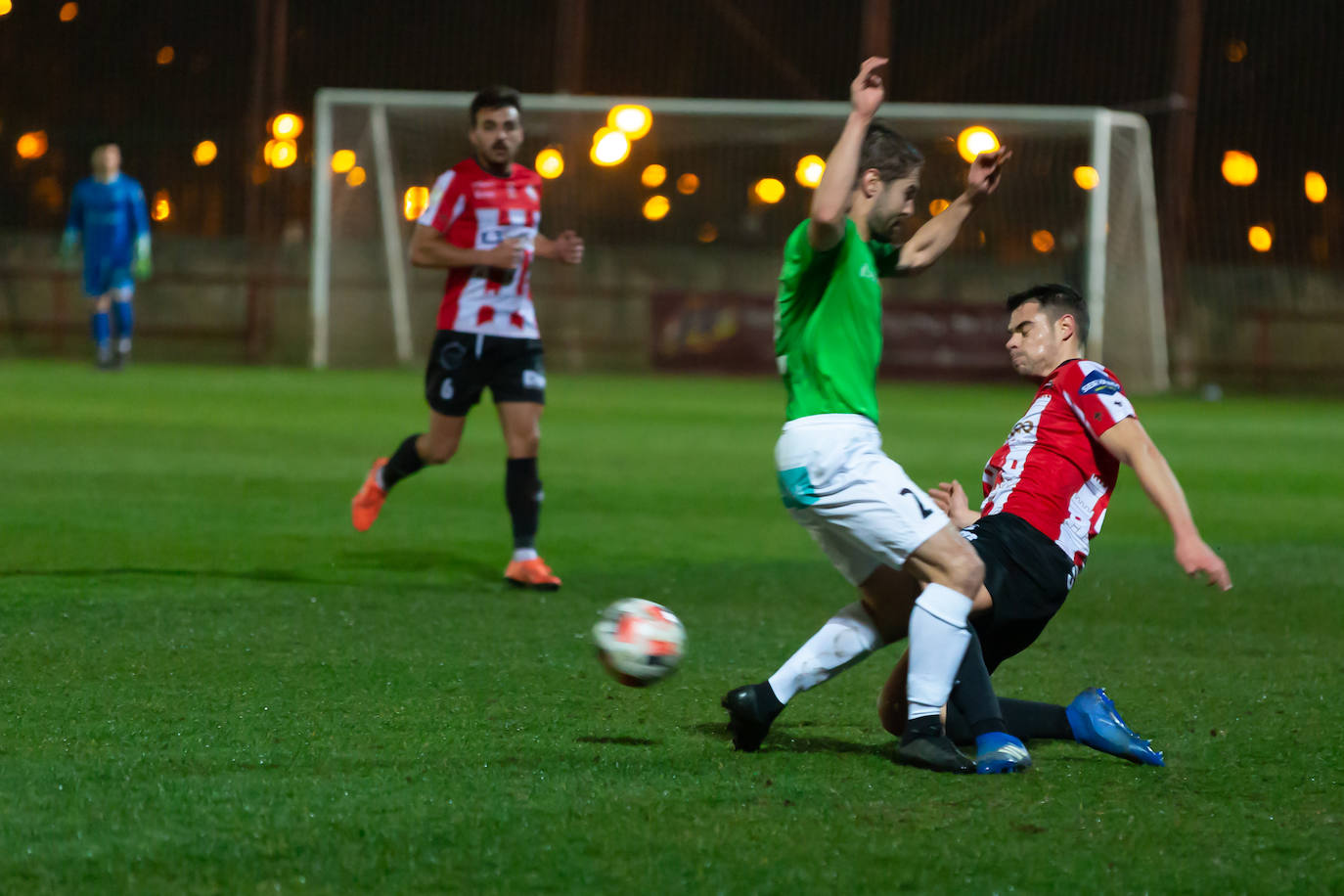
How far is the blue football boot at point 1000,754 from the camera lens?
149 inches

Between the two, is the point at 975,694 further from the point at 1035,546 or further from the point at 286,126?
the point at 286,126

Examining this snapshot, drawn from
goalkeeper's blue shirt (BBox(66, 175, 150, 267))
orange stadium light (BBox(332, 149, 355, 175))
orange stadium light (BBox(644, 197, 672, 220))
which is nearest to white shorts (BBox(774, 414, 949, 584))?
goalkeeper's blue shirt (BBox(66, 175, 150, 267))

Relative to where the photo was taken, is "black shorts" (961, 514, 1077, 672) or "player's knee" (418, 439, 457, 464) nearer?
"black shorts" (961, 514, 1077, 672)

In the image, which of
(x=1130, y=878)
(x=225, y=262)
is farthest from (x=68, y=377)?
(x=1130, y=878)

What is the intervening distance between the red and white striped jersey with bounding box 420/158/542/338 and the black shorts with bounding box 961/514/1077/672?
3.17 meters

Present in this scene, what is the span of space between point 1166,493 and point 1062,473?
1.54ft

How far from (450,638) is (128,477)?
16.4ft

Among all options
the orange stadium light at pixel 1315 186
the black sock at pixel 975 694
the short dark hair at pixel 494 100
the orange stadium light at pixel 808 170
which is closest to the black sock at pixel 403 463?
the short dark hair at pixel 494 100

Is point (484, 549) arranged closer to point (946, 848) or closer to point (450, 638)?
point (450, 638)

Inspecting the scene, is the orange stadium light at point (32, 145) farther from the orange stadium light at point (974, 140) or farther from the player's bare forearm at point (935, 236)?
the player's bare forearm at point (935, 236)

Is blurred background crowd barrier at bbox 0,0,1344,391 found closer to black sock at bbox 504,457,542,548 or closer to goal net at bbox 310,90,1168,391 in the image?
goal net at bbox 310,90,1168,391

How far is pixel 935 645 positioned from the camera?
12.4 feet

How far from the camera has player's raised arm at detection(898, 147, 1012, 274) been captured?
4453 mm

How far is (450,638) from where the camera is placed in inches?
215
